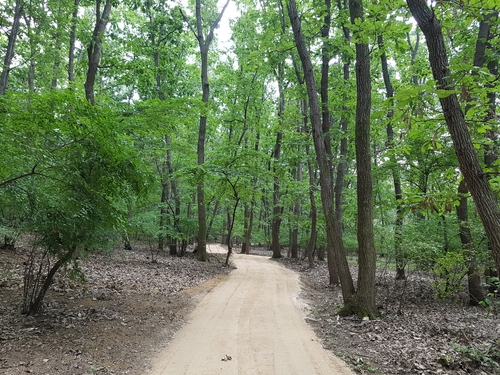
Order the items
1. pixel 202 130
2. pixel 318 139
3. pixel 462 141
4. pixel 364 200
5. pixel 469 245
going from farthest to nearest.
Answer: pixel 202 130 < pixel 318 139 < pixel 469 245 < pixel 364 200 < pixel 462 141

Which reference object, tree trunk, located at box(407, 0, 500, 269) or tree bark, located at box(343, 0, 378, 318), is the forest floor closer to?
tree bark, located at box(343, 0, 378, 318)

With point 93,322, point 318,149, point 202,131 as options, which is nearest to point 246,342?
point 93,322

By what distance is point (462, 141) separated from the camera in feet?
11.1

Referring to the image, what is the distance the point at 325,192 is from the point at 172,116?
15.9ft

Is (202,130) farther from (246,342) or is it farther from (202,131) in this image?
(246,342)

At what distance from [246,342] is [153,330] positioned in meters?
1.91

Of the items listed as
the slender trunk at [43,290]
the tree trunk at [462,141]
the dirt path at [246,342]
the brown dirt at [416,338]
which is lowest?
the dirt path at [246,342]

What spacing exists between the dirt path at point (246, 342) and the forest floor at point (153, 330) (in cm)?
29

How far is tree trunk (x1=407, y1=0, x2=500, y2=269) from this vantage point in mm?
3172

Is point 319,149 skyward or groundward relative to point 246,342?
skyward

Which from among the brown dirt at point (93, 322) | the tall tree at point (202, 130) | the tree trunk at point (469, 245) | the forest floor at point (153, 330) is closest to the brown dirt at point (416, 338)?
the forest floor at point (153, 330)

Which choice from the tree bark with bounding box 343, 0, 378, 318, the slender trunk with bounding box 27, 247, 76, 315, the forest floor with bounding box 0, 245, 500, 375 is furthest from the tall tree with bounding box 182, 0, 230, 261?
the slender trunk with bounding box 27, 247, 76, 315

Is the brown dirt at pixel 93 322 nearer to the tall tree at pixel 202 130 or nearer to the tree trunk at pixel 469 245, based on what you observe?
the tall tree at pixel 202 130

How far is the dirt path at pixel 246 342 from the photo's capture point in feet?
15.0
